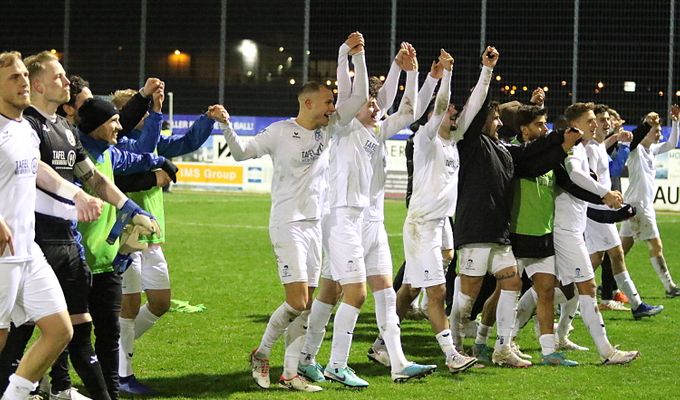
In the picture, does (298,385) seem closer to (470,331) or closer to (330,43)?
(470,331)

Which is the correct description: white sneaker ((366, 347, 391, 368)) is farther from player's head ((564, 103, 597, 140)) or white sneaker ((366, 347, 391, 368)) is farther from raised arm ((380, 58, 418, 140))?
player's head ((564, 103, 597, 140))

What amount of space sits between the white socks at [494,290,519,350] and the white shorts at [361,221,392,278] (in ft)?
3.76

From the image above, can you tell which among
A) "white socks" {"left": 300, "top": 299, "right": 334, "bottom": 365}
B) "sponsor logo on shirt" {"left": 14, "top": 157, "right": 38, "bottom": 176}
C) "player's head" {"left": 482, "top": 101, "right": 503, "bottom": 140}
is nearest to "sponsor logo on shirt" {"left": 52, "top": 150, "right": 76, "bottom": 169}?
"sponsor logo on shirt" {"left": 14, "top": 157, "right": 38, "bottom": 176}

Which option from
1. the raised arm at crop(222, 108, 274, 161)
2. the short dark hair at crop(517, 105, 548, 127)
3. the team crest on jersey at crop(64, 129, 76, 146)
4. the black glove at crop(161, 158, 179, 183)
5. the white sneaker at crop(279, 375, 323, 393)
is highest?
the short dark hair at crop(517, 105, 548, 127)

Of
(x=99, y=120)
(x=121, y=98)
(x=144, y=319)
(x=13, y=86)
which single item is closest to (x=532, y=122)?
(x=121, y=98)

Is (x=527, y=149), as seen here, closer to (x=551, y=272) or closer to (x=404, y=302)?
(x=551, y=272)

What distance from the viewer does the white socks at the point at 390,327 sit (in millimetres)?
8062

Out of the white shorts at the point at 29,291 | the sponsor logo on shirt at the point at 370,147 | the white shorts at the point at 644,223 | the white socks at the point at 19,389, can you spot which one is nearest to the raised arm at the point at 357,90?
the sponsor logo on shirt at the point at 370,147

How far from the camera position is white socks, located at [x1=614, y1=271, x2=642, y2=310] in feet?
38.5

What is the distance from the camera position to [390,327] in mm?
8117

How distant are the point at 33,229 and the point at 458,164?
12.6 ft

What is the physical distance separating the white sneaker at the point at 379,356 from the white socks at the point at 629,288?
12.5ft

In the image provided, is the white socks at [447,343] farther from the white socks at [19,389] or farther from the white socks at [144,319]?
the white socks at [19,389]

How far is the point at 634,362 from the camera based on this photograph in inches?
360
